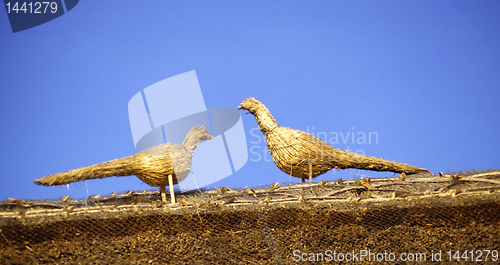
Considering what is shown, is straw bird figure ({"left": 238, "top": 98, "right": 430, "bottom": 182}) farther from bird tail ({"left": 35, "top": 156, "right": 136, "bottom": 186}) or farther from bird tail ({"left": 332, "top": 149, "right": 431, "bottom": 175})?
bird tail ({"left": 35, "top": 156, "right": 136, "bottom": 186})

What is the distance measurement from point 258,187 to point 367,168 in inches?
54.0

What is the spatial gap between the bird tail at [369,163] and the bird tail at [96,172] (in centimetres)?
219

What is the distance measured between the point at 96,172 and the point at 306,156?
211 centimetres

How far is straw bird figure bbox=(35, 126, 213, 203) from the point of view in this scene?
11.9ft

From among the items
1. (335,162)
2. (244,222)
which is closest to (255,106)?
(335,162)

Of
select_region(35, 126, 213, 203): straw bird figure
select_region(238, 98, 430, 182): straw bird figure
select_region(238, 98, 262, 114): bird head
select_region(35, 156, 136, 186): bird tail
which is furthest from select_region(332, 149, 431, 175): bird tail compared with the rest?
select_region(35, 156, 136, 186): bird tail

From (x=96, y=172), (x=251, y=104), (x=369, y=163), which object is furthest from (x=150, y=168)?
(x=369, y=163)

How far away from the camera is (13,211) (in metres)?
3.29

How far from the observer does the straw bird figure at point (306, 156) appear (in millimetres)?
Result: 4773

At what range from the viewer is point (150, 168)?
386 centimetres

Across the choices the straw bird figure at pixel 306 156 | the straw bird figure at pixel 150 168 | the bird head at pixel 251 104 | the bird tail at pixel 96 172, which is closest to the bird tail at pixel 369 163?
the straw bird figure at pixel 306 156

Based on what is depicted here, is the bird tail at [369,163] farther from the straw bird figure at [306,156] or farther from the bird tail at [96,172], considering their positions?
the bird tail at [96,172]

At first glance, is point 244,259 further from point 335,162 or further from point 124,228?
point 335,162

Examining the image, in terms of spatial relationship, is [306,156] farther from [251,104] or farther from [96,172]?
[96,172]
